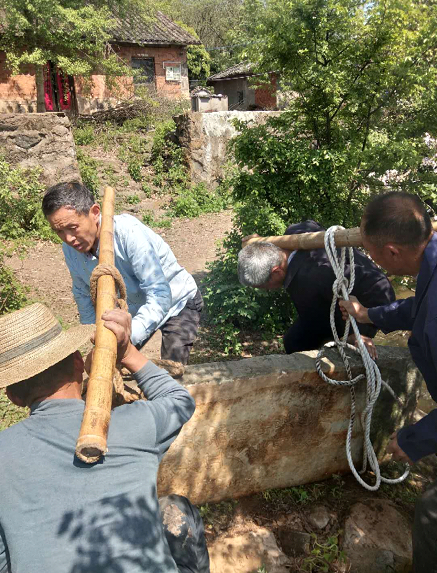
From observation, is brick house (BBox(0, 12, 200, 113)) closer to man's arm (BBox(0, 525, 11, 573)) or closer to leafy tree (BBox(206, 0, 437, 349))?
leafy tree (BBox(206, 0, 437, 349))

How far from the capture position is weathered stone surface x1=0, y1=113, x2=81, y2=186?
971 cm

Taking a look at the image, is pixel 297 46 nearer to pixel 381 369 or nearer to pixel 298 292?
pixel 298 292

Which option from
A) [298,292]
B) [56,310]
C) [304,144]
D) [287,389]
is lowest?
[56,310]

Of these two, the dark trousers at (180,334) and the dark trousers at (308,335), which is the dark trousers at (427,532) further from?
the dark trousers at (180,334)

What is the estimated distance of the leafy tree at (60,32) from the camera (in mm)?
12000

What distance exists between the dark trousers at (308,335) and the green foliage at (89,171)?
8875 mm

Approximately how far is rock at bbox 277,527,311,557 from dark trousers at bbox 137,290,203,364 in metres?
1.29

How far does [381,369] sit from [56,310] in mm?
5045

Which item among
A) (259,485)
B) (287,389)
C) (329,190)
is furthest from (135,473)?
(329,190)

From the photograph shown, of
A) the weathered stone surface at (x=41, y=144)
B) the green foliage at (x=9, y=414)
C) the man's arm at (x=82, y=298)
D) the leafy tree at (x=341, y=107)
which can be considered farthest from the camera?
the weathered stone surface at (x=41, y=144)

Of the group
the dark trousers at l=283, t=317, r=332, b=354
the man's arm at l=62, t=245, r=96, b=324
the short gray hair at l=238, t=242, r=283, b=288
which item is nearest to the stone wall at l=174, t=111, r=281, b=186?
the dark trousers at l=283, t=317, r=332, b=354

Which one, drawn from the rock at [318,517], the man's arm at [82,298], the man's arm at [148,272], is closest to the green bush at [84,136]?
the man's arm at [82,298]

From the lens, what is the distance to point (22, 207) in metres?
8.34

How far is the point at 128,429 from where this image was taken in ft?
5.16
